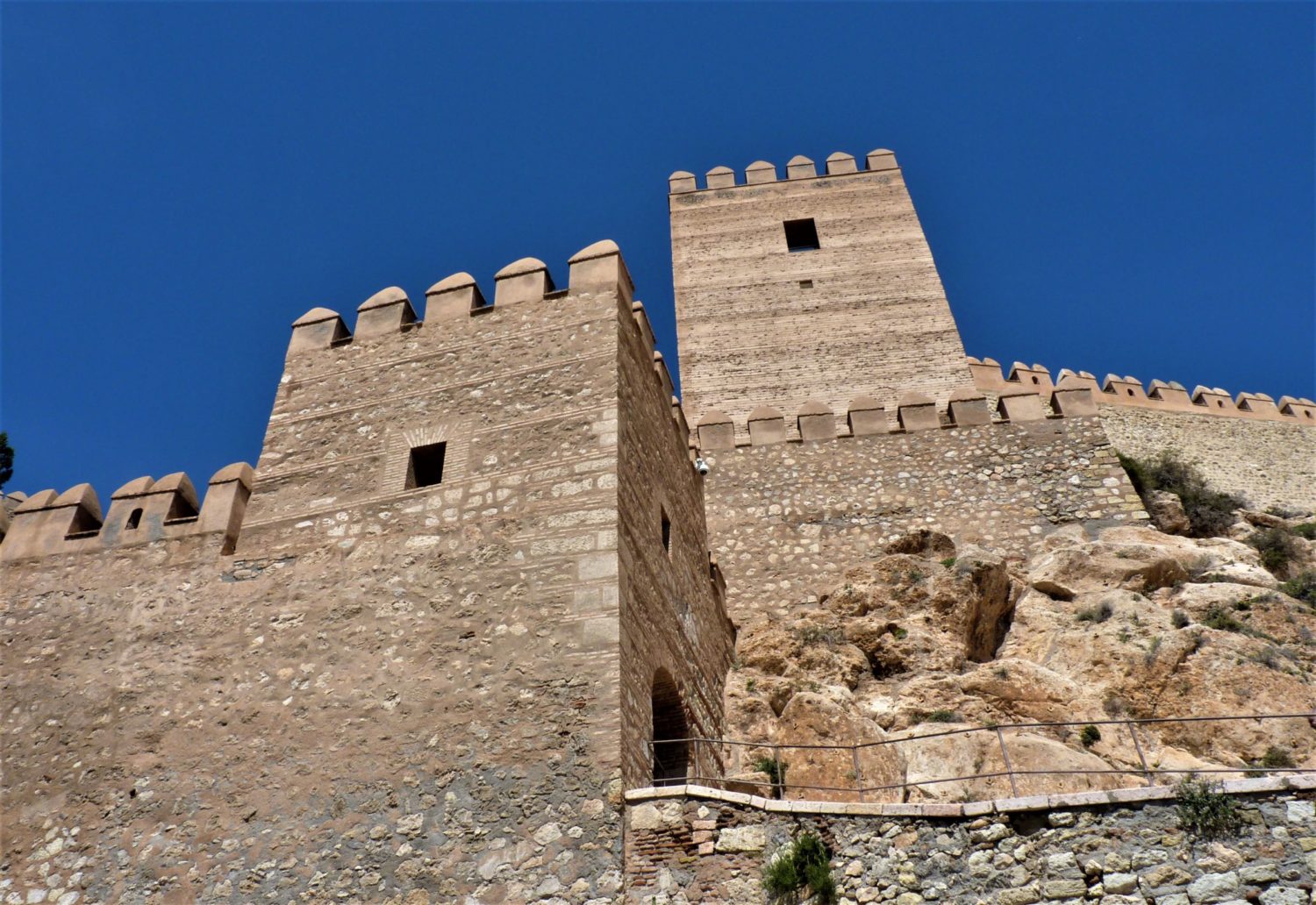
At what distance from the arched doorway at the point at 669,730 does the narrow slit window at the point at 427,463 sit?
2461 millimetres

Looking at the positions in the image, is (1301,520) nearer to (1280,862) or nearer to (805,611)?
(805,611)

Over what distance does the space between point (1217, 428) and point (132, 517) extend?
27047 mm

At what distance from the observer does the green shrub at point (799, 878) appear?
6496mm

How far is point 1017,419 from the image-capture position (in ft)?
48.8

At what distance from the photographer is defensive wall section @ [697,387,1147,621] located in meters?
13.6

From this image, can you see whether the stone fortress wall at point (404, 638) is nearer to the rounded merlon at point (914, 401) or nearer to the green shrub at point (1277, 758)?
the green shrub at point (1277, 758)

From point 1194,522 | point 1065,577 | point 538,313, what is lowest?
point 1065,577

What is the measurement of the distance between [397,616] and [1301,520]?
62.7ft

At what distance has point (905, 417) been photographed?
14.9 metres

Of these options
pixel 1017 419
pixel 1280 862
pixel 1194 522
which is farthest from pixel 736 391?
pixel 1280 862

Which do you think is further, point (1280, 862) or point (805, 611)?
point (805, 611)

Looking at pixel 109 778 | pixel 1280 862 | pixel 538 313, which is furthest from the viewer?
pixel 538 313

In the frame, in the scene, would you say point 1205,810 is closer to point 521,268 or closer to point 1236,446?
A: point 521,268

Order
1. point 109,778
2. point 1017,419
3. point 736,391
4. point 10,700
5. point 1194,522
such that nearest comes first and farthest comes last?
point 109,778
point 10,700
point 1017,419
point 1194,522
point 736,391
